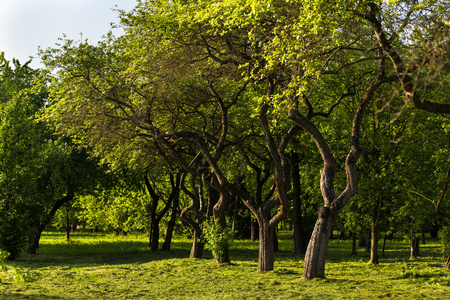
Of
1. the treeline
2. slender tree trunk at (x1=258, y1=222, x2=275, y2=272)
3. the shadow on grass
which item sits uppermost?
the treeline

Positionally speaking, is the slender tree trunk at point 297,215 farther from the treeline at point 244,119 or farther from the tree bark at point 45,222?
the tree bark at point 45,222

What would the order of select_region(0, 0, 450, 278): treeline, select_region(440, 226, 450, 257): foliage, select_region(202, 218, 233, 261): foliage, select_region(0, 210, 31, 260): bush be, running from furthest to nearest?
select_region(0, 210, 31, 260): bush < select_region(440, 226, 450, 257): foliage < select_region(202, 218, 233, 261): foliage < select_region(0, 0, 450, 278): treeline

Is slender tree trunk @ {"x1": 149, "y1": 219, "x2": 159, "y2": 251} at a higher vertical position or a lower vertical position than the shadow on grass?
higher

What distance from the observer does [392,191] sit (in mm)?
23156

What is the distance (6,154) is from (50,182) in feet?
18.5

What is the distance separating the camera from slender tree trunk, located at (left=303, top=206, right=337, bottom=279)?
15.5 meters


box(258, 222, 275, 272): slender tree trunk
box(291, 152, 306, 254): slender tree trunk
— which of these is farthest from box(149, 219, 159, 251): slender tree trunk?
box(258, 222, 275, 272): slender tree trunk

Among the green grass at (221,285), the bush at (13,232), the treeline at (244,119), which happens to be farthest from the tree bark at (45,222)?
the green grass at (221,285)

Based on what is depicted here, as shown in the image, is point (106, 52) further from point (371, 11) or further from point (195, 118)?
point (371, 11)

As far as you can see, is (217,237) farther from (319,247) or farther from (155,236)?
(155,236)

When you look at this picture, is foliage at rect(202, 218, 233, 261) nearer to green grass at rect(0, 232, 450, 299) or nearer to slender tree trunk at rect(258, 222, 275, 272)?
green grass at rect(0, 232, 450, 299)

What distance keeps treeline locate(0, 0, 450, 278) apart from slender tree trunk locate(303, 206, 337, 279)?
0.11 feet

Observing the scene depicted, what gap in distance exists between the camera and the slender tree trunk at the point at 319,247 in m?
15.5

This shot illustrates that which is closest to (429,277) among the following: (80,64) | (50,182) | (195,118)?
(195,118)
